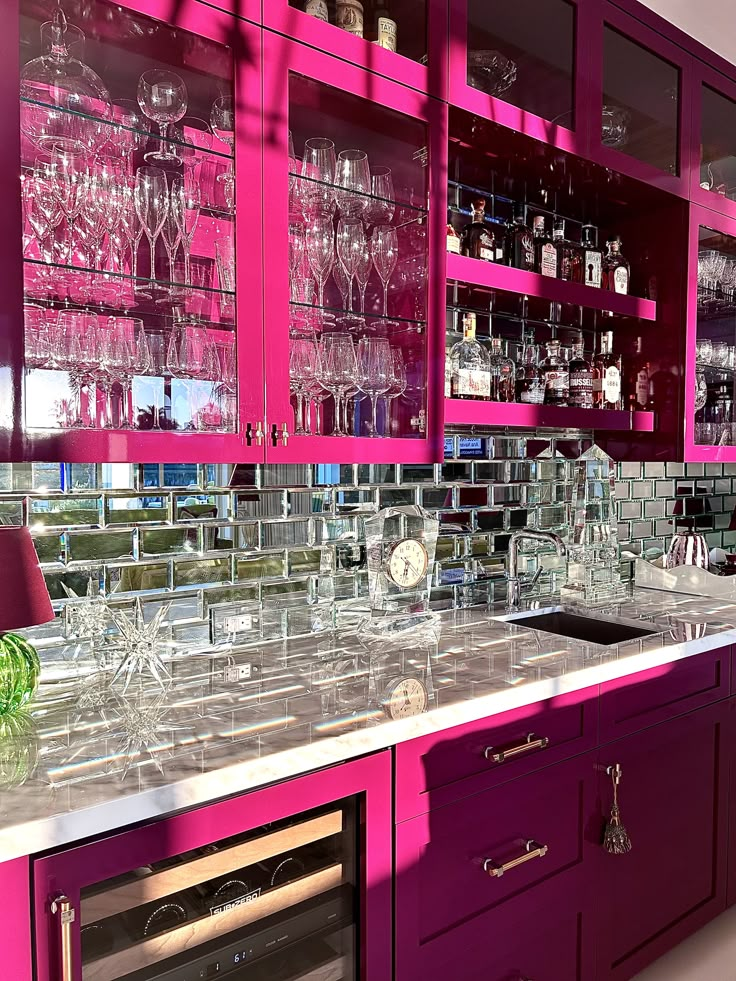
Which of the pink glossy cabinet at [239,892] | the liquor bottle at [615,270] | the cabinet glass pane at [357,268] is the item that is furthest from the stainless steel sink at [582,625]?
the liquor bottle at [615,270]

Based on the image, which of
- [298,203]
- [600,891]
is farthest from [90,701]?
[600,891]

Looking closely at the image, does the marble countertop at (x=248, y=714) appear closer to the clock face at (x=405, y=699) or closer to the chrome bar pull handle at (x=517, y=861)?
the clock face at (x=405, y=699)

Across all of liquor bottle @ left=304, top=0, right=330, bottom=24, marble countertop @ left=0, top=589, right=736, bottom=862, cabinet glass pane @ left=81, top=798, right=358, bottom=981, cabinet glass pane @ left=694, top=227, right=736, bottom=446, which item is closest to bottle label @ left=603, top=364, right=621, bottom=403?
cabinet glass pane @ left=694, top=227, right=736, bottom=446

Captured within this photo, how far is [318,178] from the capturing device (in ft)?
5.72

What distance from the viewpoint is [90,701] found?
1.44 metres

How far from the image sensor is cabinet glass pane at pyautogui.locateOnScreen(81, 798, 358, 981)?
1.10 meters

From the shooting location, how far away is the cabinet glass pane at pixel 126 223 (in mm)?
1332

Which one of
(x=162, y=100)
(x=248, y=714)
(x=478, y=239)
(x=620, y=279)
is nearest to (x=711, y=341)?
(x=620, y=279)

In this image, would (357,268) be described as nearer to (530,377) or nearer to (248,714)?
(530,377)

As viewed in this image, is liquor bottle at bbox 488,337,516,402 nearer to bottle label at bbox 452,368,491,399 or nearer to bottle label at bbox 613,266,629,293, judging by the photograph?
bottle label at bbox 452,368,491,399

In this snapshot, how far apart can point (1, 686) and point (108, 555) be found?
1.56ft

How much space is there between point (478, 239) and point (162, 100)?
3.39 feet

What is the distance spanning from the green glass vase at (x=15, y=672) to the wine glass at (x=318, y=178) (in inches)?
45.2

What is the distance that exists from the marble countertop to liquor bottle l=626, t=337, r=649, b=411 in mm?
902
